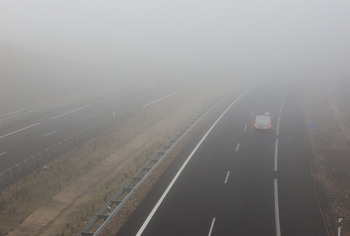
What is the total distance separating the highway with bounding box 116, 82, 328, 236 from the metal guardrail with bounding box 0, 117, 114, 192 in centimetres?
921

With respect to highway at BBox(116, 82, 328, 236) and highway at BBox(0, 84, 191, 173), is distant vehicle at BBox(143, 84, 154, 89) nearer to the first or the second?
highway at BBox(0, 84, 191, 173)

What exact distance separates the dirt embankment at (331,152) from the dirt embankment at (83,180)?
12.1 meters

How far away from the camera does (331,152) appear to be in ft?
94.0

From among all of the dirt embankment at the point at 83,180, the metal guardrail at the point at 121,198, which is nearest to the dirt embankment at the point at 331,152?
the metal guardrail at the point at 121,198

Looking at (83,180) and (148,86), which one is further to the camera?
(148,86)

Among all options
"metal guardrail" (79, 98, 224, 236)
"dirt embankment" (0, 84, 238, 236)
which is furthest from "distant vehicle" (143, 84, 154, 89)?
"metal guardrail" (79, 98, 224, 236)

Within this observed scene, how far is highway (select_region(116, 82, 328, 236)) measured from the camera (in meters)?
16.8

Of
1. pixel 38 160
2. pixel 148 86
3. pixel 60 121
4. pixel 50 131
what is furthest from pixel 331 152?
pixel 148 86

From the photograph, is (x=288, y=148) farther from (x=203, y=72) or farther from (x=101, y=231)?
(x=203, y=72)

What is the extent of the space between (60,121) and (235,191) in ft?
77.4

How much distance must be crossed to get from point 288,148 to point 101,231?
18909 millimetres

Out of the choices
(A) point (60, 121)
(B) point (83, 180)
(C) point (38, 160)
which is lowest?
(B) point (83, 180)

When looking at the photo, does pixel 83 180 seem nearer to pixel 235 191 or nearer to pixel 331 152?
pixel 235 191

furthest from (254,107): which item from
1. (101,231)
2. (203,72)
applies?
(203,72)
